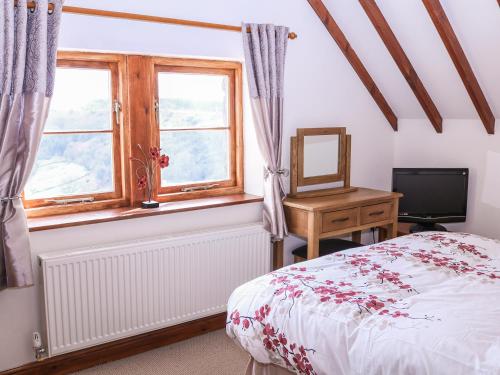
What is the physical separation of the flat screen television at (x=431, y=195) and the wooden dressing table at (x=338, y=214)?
29 cm

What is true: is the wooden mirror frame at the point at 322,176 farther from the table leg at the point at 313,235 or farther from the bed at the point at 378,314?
the bed at the point at 378,314

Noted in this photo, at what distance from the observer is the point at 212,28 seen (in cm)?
315

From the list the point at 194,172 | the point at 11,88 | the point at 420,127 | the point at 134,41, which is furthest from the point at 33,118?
the point at 420,127

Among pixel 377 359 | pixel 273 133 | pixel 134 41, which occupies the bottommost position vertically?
pixel 377 359

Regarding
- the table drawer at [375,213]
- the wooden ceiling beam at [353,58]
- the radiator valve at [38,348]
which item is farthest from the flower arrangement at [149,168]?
the wooden ceiling beam at [353,58]

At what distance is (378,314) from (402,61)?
2361mm

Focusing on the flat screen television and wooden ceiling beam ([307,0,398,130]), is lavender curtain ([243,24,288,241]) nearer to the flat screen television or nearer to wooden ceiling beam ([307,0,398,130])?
wooden ceiling beam ([307,0,398,130])

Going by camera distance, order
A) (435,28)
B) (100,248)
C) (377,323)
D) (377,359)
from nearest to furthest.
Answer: (377,359)
(377,323)
(100,248)
(435,28)

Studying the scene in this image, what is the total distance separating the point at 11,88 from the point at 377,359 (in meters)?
1.96

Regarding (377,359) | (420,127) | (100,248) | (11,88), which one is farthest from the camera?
(420,127)

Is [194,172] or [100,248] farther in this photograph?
[194,172]

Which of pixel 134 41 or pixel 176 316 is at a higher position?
pixel 134 41

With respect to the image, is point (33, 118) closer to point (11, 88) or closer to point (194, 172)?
point (11, 88)

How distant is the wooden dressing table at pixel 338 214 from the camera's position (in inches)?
128
